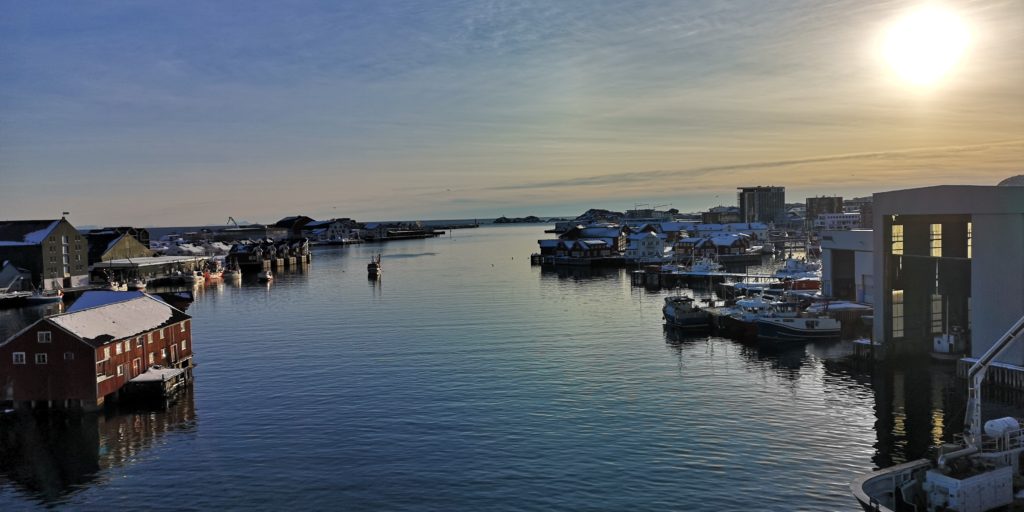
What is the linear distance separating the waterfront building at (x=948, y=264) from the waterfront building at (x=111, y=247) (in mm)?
131521

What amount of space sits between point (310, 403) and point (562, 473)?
724 inches

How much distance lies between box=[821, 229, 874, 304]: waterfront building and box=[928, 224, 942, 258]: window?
25110mm

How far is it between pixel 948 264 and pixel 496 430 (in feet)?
103

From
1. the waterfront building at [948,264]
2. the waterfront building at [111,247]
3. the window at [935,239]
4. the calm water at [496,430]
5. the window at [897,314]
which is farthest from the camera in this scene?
the waterfront building at [111,247]

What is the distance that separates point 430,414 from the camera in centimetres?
4069

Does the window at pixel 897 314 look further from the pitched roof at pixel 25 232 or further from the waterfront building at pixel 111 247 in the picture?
the waterfront building at pixel 111 247

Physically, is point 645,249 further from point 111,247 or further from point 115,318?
point 115,318

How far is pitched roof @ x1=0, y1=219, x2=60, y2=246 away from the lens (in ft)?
366

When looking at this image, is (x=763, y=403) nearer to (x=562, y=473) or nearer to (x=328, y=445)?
(x=562, y=473)

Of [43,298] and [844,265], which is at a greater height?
[844,265]

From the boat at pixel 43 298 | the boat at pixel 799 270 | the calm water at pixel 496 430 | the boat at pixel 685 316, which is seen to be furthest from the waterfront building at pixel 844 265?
the boat at pixel 43 298

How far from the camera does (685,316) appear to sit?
69.8m

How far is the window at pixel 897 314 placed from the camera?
50.4 m

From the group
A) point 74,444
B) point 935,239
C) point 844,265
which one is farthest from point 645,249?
point 74,444
